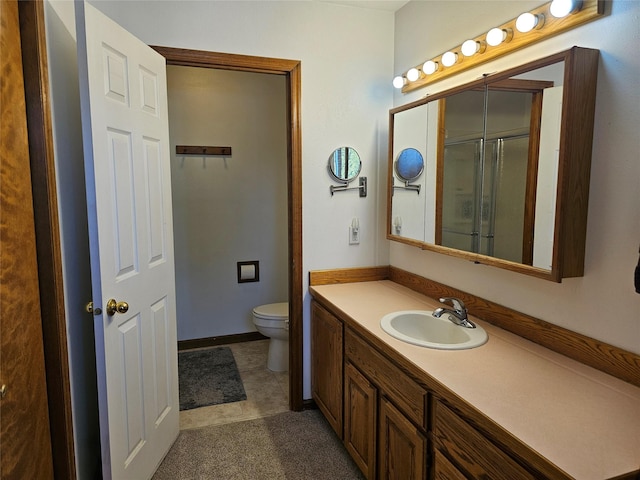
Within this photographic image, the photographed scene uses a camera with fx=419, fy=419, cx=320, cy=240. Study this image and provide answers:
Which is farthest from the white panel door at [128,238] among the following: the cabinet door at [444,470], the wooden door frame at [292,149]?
the cabinet door at [444,470]

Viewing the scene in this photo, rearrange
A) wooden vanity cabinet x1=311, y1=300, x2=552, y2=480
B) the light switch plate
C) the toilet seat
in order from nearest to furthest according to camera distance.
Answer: wooden vanity cabinet x1=311, y1=300, x2=552, y2=480 → the light switch plate → the toilet seat

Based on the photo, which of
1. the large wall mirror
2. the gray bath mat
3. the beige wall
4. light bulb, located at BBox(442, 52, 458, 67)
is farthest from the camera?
the beige wall

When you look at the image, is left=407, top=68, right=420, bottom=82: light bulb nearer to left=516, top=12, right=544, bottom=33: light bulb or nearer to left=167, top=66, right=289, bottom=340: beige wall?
left=516, top=12, right=544, bottom=33: light bulb

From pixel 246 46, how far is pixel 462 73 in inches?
44.6

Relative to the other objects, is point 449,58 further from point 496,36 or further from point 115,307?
point 115,307

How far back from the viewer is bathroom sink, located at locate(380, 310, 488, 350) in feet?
5.62

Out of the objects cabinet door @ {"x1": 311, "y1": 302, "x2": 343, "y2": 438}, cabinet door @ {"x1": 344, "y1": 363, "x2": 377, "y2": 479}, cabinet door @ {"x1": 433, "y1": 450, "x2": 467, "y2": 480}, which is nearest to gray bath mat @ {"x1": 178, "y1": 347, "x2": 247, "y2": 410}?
cabinet door @ {"x1": 311, "y1": 302, "x2": 343, "y2": 438}

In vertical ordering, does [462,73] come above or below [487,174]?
above

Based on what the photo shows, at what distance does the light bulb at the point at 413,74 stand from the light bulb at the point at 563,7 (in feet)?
2.86

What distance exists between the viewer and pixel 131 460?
181 cm

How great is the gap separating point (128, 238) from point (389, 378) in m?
1.20

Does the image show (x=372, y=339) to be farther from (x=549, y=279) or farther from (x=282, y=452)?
(x=282, y=452)

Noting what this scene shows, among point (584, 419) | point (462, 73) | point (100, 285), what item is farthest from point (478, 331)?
point (100, 285)

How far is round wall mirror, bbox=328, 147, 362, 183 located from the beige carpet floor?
1453mm
